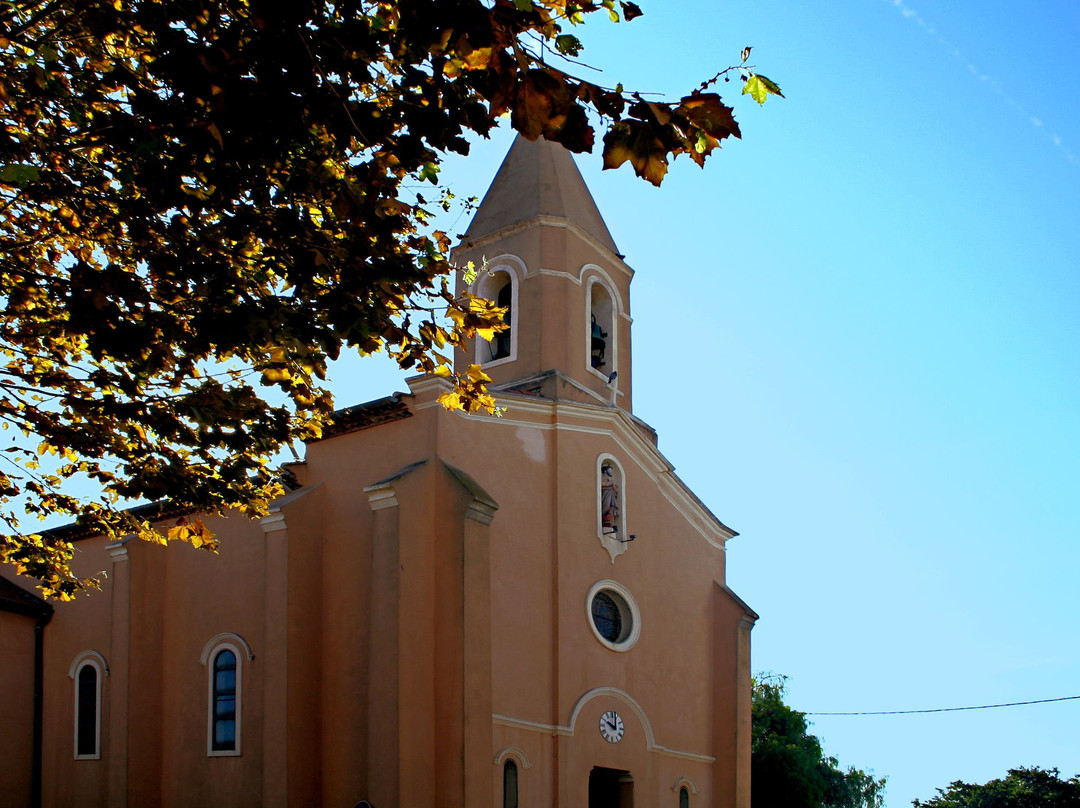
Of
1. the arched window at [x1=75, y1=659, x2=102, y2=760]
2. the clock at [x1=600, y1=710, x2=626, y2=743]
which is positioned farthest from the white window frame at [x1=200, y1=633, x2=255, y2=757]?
the clock at [x1=600, y1=710, x2=626, y2=743]

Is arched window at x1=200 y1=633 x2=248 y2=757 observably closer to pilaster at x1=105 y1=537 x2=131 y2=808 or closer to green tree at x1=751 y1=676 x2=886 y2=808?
pilaster at x1=105 y1=537 x2=131 y2=808

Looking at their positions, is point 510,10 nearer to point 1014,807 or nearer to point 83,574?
point 83,574

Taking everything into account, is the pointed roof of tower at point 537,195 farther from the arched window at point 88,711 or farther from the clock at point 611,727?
the arched window at point 88,711

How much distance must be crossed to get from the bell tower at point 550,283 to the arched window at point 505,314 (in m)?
0.02

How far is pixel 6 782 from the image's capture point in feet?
80.6

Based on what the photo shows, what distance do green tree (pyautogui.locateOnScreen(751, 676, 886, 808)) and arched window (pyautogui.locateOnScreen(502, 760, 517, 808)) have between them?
14928 millimetres

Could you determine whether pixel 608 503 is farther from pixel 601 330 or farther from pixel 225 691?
pixel 225 691

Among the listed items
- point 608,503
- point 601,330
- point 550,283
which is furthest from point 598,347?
point 608,503

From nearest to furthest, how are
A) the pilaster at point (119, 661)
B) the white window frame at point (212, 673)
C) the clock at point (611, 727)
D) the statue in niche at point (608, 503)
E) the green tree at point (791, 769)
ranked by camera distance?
1. the clock at point (611, 727)
2. the white window frame at point (212, 673)
3. the statue in niche at point (608, 503)
4. the pilaster at point (119, 661)
5. the green tree at point (791, 769)

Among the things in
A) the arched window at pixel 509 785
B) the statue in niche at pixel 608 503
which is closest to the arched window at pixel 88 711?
the arched window at pixel 509 785

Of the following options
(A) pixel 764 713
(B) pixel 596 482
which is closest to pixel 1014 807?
(A) pixel 764 713

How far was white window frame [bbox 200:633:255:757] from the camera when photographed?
838 inches

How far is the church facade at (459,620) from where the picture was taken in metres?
18.3

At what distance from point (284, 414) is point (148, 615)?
14203mm
